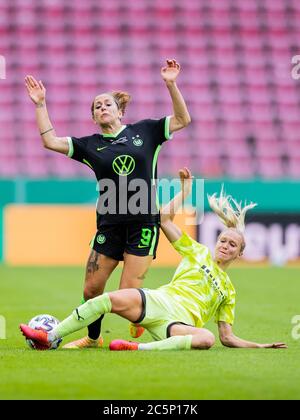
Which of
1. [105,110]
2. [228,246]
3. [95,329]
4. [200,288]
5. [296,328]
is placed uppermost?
[105,110]

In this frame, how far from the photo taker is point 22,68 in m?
22.6

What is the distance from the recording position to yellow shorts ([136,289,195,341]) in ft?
24.3

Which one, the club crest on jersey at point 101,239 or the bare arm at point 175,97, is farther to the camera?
the club crest on jersey at point 101,239

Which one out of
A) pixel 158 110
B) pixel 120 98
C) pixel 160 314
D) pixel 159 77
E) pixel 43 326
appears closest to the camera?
pixel 160 314

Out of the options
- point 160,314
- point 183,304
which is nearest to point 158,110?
point 183,304

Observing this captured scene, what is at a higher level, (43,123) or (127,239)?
(43,123)

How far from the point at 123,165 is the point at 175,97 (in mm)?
651

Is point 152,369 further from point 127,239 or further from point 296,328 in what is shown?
point 296,328

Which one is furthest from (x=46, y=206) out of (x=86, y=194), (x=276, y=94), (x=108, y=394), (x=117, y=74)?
(x=108, y=394)

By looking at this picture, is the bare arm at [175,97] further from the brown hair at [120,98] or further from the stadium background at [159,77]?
the stadium background at [159,77]

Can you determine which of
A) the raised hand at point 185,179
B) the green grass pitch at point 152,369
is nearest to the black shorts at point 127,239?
the raised hand at point 185,179

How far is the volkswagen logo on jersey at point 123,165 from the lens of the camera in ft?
25.8

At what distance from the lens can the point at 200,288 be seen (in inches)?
304

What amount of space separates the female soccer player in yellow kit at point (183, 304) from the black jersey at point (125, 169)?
0.67 ft
